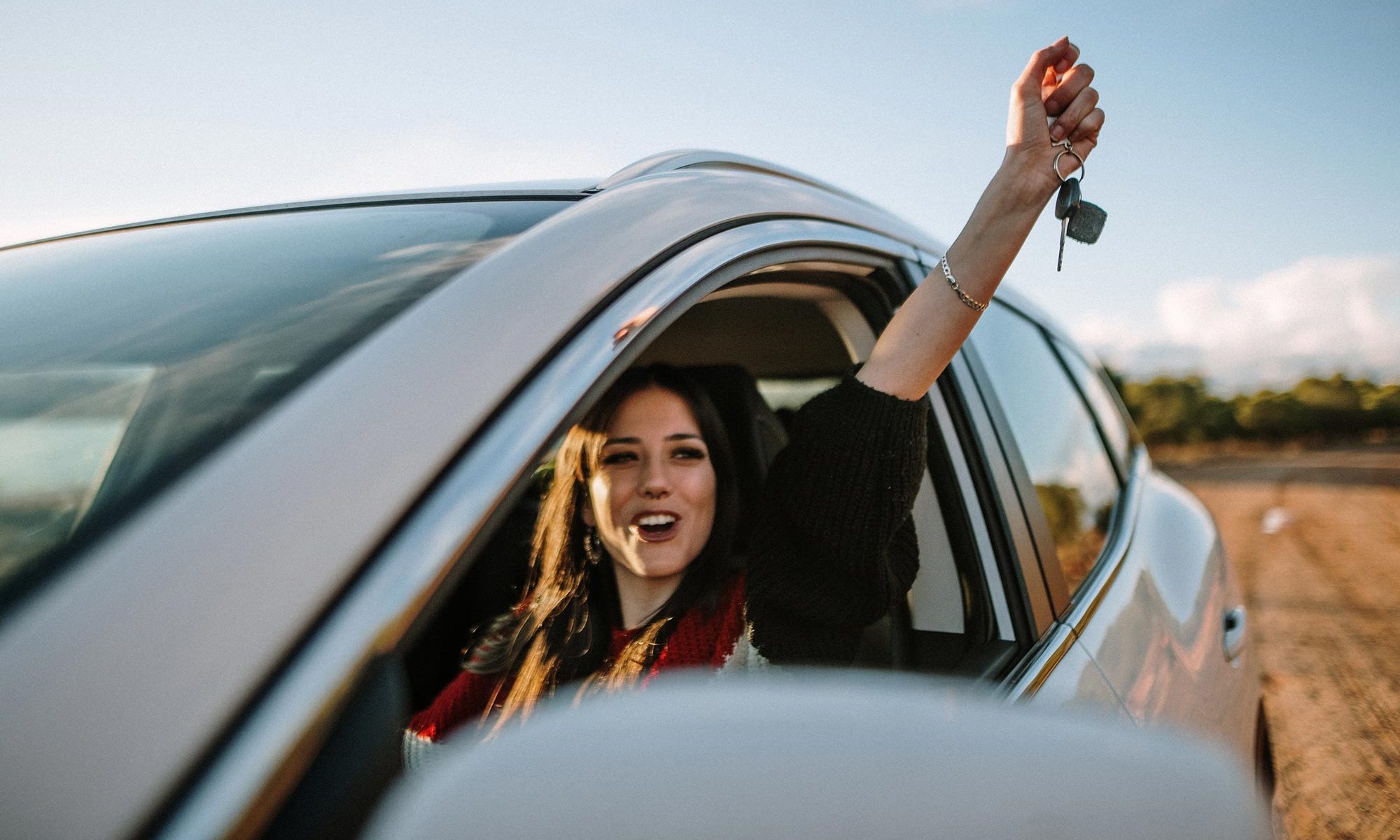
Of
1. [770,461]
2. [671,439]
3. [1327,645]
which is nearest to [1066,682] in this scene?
[671,439]

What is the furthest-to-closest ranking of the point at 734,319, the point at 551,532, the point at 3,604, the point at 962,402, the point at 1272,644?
the point at 1272,644, the point at 734,319, the point at 551,532, the point at 962,402, the point at 3,604

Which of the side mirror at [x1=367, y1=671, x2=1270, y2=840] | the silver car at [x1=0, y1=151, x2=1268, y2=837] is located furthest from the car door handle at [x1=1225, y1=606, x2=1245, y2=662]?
the side mirror at [x1=367, y1=671, x2=1270, y2=840]

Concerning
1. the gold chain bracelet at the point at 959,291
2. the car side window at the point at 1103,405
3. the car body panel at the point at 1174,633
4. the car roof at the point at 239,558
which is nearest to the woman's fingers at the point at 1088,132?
the gold chain bracelet at the point at 959,291

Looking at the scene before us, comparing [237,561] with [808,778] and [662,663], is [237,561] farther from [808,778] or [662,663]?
[662,663]

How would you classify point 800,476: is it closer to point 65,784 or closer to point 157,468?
point 157,468

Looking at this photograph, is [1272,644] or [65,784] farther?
[1272,644]

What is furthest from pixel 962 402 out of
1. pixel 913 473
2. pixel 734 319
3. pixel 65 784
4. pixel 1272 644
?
pixel 1272 644

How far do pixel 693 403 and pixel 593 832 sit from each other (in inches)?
57.9

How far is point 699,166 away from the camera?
146cm

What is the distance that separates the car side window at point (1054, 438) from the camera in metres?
1.93

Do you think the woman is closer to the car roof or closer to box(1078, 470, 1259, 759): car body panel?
box(1078, 470, 1259, 759): car body panel

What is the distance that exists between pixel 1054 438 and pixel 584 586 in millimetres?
1178

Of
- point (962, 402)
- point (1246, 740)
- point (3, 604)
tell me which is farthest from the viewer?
point (1246, 740)

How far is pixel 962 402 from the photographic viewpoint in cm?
176
